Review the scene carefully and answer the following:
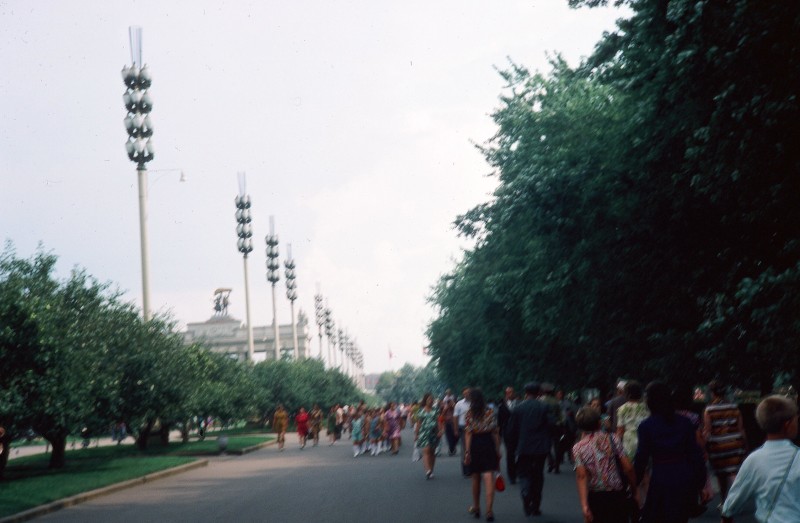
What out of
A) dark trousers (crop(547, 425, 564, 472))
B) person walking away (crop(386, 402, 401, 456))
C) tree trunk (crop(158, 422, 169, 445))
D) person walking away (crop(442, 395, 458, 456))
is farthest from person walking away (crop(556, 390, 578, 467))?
tree trunk (crop(158, 422, 169, 445))

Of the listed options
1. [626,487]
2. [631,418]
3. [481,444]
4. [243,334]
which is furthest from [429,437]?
[243,334]

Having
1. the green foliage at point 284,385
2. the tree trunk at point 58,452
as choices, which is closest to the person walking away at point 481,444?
the tree trunk at point 58,452

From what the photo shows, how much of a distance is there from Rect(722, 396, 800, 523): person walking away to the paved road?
8.09 m

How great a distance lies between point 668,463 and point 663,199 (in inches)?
503

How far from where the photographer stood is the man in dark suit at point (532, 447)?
14078 mm

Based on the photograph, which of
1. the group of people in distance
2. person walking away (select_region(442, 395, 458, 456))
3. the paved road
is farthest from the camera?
the group of people in distance

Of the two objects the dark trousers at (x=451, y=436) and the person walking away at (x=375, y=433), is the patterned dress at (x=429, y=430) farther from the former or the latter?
the person walking away at (x=375, y=433)

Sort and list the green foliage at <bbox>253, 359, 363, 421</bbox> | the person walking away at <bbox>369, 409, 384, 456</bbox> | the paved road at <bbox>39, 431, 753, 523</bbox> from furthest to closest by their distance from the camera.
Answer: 1. the green foliage at <bbox>253, 359, 363, 421</bbox>
2. the person walking away at <bbox>369, 409, 384, 456</bbox>
3. the paved road at <bbox>39, 431, 753, 523</bbox>

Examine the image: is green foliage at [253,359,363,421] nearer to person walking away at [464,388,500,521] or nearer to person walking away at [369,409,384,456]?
person walking away at [369,409,384,456]

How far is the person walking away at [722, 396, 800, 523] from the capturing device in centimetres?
531

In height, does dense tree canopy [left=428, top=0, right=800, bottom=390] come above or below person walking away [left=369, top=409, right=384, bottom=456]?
above

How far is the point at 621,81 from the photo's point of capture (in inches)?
731

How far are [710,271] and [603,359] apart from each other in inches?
308

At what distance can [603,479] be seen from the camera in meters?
8.49
